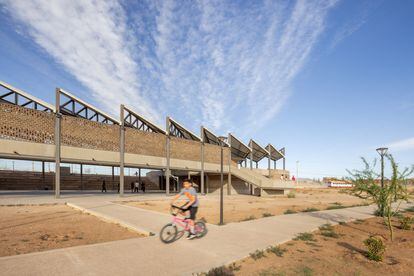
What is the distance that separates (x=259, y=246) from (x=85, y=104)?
65.0 ft

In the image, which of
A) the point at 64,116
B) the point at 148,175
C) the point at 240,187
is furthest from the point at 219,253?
the point at 148,175

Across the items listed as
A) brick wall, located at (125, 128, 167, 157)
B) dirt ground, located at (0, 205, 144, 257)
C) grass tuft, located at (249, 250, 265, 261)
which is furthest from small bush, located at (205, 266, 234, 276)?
brick wall, located at (125, 128, 167, 157)

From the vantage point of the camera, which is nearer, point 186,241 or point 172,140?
point 186,241

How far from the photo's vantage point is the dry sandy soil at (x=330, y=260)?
19.4 ft

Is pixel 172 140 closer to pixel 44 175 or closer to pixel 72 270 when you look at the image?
pixel 44 175

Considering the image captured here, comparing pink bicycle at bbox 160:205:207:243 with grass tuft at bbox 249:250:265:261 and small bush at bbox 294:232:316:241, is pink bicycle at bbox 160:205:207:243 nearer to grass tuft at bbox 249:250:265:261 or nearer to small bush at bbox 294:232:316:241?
grass tuft at bbox 249:250:265:261

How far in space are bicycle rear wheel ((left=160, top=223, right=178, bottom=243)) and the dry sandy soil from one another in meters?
2.36

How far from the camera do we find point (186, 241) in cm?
791

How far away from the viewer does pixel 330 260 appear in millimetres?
6723

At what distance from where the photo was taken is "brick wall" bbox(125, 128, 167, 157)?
25734 millimetres

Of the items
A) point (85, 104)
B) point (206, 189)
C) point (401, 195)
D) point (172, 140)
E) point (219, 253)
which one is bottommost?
point (206, 189)

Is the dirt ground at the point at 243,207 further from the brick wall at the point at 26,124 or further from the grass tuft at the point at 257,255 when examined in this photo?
the brick wall at the point at 26,124

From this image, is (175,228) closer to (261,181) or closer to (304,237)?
(304,237)

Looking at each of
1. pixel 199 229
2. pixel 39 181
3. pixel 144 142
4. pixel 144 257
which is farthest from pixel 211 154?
pixel 144 257
